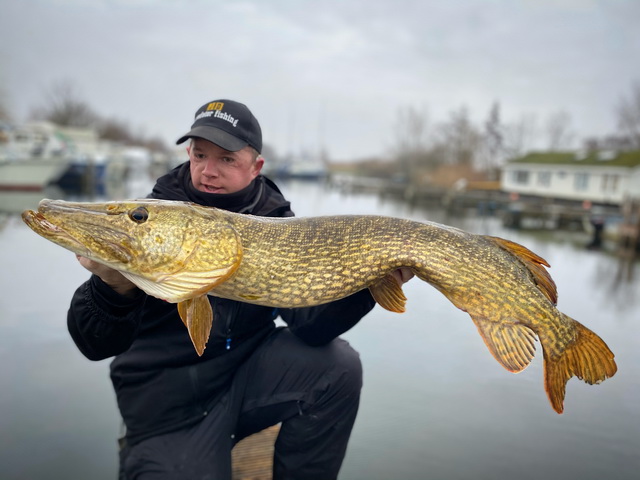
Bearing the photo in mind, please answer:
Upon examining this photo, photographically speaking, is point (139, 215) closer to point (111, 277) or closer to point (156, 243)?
point (156, 243)

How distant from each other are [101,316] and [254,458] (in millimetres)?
1394

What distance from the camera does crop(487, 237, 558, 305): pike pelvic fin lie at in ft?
6.46

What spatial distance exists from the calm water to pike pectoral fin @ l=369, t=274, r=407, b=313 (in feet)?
4.75

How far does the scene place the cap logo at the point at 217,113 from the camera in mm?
2367

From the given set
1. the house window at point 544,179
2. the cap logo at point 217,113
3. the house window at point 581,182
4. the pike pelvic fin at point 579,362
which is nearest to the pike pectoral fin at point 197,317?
the cap logo at point 217,113

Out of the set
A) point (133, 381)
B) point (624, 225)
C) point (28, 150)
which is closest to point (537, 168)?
point (624, 225)

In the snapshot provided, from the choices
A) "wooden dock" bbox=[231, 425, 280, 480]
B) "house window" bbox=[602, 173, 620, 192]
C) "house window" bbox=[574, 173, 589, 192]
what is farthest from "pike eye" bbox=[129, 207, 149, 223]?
"house window" bbox=[574, 173, 589, 192]

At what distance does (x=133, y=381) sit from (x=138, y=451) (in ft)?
1.03

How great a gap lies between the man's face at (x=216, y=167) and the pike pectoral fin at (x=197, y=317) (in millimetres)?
765

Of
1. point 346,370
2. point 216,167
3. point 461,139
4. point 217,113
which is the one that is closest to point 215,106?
point 217,113

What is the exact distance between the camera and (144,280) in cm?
169

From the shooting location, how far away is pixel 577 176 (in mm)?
26609

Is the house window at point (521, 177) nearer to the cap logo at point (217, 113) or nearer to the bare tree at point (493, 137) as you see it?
the bare tree at point (493, 137)

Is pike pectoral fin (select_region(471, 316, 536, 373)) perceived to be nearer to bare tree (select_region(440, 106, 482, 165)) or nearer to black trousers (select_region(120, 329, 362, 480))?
black trousers (select_region(120, 329, 362, 480))
